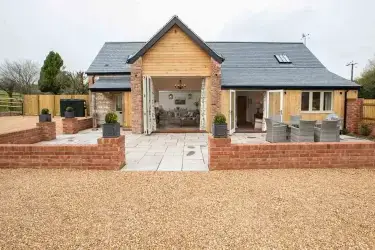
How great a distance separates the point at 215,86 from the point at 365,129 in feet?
25.1

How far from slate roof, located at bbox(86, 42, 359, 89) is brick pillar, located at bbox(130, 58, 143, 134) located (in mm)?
4478

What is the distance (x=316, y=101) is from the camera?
1355 cm

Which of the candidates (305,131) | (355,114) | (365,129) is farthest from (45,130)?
(355,114)

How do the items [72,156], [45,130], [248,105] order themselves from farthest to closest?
[248,105] < [45,130] < [72,156]

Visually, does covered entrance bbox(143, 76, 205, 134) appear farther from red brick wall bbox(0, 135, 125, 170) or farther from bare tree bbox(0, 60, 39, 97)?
bare tree bbox(0, 60, 39, 97)

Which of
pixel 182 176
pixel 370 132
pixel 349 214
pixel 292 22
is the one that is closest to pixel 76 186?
pixel 182 176

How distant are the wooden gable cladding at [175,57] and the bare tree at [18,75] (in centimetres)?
2867

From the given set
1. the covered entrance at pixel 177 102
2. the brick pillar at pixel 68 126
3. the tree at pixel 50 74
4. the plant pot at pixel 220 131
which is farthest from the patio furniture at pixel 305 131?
the tree at pixel 50 74

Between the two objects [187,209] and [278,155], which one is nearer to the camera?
[187,209]

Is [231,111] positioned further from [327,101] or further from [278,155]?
[278,155]

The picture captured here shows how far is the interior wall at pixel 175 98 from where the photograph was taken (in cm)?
2073

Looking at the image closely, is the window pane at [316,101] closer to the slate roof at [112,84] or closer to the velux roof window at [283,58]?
the velux roof window at [283,58]

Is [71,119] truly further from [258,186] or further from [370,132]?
[370,132]

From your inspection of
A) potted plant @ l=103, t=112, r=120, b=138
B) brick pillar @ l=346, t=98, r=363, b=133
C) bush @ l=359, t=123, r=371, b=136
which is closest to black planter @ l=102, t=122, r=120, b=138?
potted plant @ l=103, t=112, r=120, b=138
